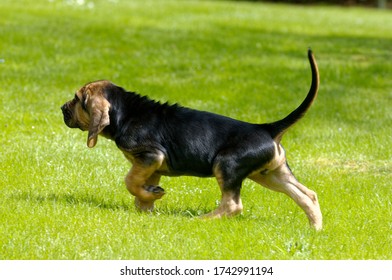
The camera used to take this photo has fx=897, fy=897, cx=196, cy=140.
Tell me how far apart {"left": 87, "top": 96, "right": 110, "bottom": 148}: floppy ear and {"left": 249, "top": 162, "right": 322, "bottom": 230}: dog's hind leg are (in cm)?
128

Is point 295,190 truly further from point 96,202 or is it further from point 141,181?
point 96,202

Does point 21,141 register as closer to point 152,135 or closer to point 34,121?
point 34,121

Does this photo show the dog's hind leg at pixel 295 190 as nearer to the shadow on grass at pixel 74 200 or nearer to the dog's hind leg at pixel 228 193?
the dog's hind leg at pixel 228 193

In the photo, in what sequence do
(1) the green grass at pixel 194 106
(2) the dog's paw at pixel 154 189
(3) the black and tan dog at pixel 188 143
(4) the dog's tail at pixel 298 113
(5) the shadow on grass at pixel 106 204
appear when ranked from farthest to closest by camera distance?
(5) the shadow on grass at pixel 106 204 < (2) the dog's paw at pixel 154 189 < (3) the black and tan dog at pixel 188 143 < (4) the dog's tail at pixel 298 113 < (1) the green grass at pixel 194 106

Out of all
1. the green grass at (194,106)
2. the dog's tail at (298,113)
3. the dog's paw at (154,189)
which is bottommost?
the green grass at (194,106)

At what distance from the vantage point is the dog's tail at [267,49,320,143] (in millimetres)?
6859

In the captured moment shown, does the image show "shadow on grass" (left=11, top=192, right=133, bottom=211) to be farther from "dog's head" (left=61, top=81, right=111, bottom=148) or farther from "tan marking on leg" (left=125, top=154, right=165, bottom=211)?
"dog's head" (left=61, top=81, right=111, bottom=148)

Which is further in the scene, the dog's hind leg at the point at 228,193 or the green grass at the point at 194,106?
the dog's hind leg at the point at 228,193

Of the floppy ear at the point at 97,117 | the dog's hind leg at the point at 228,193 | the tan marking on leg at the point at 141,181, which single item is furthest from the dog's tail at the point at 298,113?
the floppy ear at the point at 97,117

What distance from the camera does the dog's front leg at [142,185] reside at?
23.4 feet

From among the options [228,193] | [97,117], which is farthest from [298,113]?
[97,117]

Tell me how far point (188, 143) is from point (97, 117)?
778mm

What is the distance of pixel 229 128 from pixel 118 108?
0.95 meters

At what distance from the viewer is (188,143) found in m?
7.19
